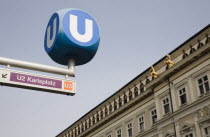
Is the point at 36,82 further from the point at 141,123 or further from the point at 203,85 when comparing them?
the point at 141,123

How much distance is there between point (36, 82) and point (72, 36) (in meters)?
0.76

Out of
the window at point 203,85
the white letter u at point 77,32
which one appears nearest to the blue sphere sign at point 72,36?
the white letter u at point 77,32

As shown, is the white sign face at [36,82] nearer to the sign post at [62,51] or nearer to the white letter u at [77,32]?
→ the sign post at [62,51]

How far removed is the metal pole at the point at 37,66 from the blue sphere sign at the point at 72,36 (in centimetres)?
13

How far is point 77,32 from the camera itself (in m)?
4.33

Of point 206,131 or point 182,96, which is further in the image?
point 182,96

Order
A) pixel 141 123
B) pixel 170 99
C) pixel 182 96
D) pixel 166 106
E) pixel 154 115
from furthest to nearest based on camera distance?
pixel 141 123 < pixel 154 115 < pixel 166 106 < pixel 170 99 < pixel 182 96

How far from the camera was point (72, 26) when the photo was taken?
14.3 feet

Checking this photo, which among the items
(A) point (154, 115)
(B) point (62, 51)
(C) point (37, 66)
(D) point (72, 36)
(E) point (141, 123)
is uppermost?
(A) point (154, 115)

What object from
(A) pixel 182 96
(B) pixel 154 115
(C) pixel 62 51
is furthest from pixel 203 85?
(C) pixel 62 51

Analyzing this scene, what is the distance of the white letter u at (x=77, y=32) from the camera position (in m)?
4.31

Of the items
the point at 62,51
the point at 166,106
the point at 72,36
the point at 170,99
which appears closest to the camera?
the point at 72,36

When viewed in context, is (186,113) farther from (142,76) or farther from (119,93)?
(119,93)

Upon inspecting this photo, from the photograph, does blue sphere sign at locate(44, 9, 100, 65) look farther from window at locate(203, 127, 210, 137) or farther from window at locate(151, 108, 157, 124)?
window at locate(151, 108, 157, 124)
